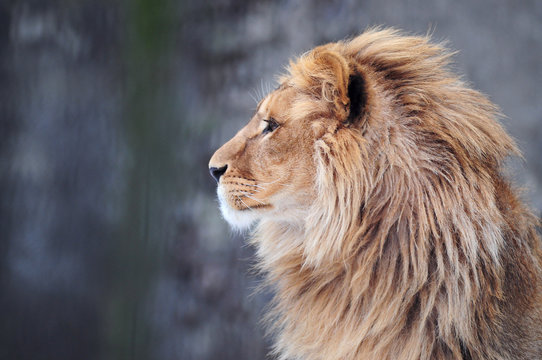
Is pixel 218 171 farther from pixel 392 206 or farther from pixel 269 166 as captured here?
pixel 392 206

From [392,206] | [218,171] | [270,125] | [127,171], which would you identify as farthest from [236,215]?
[127,171]

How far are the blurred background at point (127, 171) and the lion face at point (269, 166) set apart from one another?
1.41 metres

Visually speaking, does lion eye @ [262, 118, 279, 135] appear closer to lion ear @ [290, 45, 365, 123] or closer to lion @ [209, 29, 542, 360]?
lion @ [209, 29, 542, 360]

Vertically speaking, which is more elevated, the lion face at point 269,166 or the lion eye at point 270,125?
the lion eye at point 270,125

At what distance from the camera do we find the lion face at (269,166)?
1354mm

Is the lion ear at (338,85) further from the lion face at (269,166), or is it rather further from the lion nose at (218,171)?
the lion nose at (218,171)

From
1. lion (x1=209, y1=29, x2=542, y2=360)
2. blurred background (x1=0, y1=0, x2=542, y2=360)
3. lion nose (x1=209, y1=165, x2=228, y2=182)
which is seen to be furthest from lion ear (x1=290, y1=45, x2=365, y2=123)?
blurred background (x1=0, y1=0, x2=542, y2=360)

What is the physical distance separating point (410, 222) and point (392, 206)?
57 millimetres

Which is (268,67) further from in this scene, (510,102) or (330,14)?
(510,102)

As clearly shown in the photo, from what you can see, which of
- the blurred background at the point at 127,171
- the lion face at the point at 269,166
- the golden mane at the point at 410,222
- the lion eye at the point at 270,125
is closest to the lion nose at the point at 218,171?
the lion face at the point at 269,166

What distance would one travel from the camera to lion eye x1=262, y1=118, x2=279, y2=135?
142cm

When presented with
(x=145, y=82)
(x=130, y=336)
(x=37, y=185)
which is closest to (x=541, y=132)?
(x=145, y=82)

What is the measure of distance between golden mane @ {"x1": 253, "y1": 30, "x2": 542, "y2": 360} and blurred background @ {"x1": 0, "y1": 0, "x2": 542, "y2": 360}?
1505mm

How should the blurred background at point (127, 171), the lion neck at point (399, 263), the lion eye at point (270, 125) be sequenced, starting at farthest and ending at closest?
1. the blurred background at point (127, 171)
2. the lion eye at point (270, 125)
3. the lion neck at point (399, 263)
